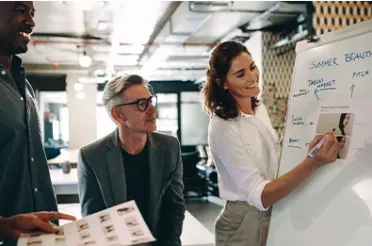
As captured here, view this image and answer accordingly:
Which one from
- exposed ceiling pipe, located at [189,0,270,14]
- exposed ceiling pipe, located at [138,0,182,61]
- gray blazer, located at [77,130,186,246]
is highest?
exposed ceiling pipe, located at [138,0,182,61]

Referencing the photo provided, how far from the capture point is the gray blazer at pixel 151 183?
1704mm

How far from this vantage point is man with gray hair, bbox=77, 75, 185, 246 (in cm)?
171

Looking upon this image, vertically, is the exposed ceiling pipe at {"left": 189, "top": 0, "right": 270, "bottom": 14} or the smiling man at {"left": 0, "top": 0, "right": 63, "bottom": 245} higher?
the exposed ceiling pipe at {"left": 189, "top": 0, "right": 270, "bottom": 14}

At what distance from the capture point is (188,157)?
888 cm

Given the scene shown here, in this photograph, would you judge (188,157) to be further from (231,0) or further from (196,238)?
(196,238)

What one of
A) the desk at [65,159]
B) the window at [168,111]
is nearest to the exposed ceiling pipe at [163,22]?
the desk at [65,159]

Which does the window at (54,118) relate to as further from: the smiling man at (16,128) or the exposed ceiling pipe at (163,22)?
the smiling man at (16,128)

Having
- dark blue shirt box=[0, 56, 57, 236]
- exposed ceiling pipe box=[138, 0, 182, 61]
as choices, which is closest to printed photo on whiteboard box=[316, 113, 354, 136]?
dark blue shirt box=[0, 56, 57, 236]

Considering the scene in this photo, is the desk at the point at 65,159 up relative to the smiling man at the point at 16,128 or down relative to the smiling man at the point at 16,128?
down

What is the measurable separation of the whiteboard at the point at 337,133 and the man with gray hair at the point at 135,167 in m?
0.47

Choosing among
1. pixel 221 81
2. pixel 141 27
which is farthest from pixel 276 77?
pixel 221 81

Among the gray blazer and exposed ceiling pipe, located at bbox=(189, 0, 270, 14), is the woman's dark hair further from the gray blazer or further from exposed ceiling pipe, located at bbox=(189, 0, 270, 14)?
exposed ceiling pipe, located at bbox=(189, 0, 270, 14)

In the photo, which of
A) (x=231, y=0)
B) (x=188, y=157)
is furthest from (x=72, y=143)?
(x=231, y=0)

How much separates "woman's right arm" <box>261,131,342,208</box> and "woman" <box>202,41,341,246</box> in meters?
0.06
